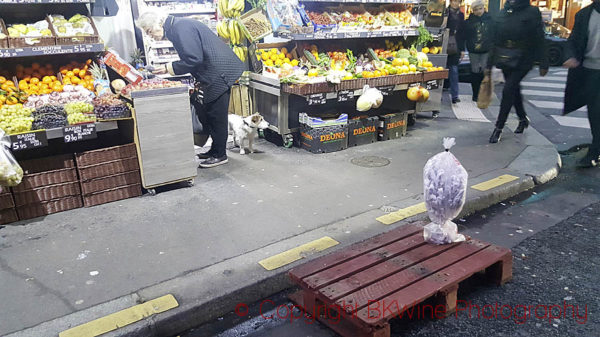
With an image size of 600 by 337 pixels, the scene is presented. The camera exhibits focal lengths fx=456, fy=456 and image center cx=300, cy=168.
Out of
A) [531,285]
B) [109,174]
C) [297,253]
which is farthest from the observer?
[109,174]

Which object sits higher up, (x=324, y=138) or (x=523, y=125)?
(x=324, y=138)

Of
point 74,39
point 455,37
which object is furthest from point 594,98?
point 74,39

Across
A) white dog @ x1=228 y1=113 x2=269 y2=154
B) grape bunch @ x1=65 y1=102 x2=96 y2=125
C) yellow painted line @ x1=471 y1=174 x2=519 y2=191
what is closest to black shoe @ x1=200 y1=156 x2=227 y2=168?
white dog @ x1=228 y1=113 x2=269 y2=154

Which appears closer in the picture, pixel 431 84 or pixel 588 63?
pixel 588 63

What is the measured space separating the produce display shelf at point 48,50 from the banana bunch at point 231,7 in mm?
2213

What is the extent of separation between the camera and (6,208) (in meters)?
4.58

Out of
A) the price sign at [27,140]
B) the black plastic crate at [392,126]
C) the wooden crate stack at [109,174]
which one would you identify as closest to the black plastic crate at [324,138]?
the black plastic crate at [392,126]

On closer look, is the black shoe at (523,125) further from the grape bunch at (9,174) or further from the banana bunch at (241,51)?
the grape bunch at (9,174)

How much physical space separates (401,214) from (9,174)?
3840 millimetres

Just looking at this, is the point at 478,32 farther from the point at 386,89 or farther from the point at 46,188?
the point at 46,188

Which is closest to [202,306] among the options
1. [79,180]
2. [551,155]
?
[79,180]

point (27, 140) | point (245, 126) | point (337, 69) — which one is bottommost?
point (245, 126)

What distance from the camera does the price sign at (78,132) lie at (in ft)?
15.5

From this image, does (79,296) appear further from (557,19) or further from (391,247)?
(557,19)
